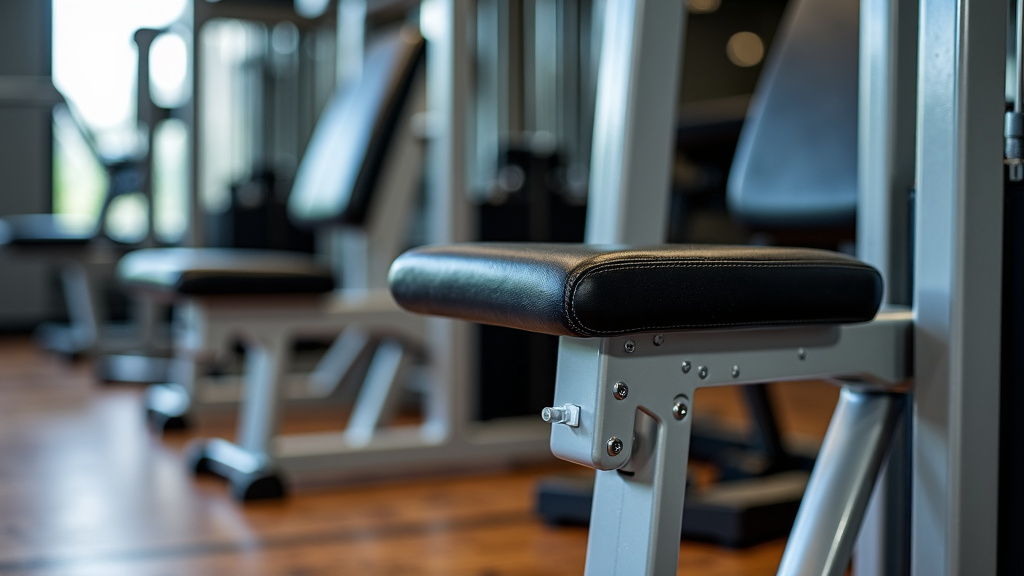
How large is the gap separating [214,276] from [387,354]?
20.4 inches

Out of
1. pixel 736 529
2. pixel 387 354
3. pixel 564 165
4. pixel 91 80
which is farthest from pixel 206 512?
pixel 91 80

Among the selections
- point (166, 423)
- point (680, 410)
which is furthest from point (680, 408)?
point (166, 423)

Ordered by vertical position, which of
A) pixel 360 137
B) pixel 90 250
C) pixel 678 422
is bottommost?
pixel 90 250

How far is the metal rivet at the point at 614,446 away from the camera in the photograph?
0.83 metres

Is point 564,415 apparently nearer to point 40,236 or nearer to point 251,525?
point 251,525

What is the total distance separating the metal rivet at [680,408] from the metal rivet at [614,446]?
0.07m

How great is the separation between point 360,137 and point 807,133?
951mm

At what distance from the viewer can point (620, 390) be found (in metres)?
0.84

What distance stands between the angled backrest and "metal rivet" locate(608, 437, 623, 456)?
0.81 metres

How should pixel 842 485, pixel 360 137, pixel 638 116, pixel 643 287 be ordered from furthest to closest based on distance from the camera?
pixel 360 137
pixel 638 116
pixel 842 485
pixel 643 287

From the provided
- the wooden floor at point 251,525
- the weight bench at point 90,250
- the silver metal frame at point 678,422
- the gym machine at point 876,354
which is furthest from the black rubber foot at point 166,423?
the silver metal frame at point 678,422

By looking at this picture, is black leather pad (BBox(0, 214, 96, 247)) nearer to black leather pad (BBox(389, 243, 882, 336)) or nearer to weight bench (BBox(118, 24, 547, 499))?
weight bench (BBox(118, 24, 547, 499))

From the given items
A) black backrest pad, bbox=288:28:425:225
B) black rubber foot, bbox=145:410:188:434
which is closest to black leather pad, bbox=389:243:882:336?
black backrest pad, bbox=288:28:425:225

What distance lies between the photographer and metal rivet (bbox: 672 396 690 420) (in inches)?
34.7
